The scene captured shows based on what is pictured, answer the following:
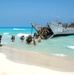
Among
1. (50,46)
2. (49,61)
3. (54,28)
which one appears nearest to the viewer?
(49,61)

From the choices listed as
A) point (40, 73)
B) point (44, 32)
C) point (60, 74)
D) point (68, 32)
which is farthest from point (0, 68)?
Result: point (68, 32)

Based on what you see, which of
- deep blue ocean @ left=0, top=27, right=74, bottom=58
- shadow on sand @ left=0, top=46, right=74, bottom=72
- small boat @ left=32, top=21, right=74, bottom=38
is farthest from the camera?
small boat @ left=32, top=21, right=74, bottom=38

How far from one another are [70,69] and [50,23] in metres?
32.4

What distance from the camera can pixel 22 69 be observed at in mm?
14617

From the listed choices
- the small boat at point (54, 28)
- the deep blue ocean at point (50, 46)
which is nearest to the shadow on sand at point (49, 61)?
the deep blue ocean at point (50, 46)

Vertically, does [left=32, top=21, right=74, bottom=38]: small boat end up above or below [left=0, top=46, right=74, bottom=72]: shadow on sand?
above

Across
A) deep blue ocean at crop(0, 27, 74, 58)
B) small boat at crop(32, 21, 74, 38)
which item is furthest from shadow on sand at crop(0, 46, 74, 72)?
small boat at crop(32, 21, 74, 38)

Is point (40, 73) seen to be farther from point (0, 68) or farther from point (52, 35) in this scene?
point (52, 35)

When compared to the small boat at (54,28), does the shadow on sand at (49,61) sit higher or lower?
lower

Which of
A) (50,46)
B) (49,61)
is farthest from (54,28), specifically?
(49,61)

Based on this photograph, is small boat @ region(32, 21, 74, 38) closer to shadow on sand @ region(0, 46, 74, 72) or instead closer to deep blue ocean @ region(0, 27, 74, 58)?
deep blue ocean @ region(0, 27, 74, 58)

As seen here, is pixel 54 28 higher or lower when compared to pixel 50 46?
higher

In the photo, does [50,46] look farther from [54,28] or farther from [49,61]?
[54,28]

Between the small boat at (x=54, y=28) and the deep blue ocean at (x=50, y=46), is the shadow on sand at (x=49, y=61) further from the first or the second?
the small boat at (x=54, y=28)
